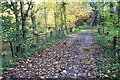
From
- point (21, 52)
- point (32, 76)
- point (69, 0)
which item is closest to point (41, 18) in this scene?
point (69, 0)

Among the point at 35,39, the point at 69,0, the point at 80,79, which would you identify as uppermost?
the point at 69,0

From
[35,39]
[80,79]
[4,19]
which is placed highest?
[4,19]

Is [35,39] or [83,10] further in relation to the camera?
[83,10]

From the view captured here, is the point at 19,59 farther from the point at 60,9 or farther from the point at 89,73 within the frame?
the point at 60,9

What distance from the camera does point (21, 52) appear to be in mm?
5898

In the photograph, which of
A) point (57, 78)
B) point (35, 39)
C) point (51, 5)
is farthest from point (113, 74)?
point (51, 5)

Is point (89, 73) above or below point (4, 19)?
below

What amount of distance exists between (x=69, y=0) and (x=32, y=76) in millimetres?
12677

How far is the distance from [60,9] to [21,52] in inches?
342

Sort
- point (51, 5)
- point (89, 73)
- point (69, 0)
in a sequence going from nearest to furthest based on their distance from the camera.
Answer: point (89, 73) < point (51, 5) < point (69, 0)

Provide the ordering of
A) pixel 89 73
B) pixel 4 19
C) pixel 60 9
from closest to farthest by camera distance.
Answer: pixel 89 73
pixel 4 19
pixel 60 9

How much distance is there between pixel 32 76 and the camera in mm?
3729

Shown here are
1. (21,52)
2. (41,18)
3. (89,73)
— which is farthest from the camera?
(41,18)

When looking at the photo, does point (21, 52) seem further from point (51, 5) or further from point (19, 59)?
point (51, 5)
